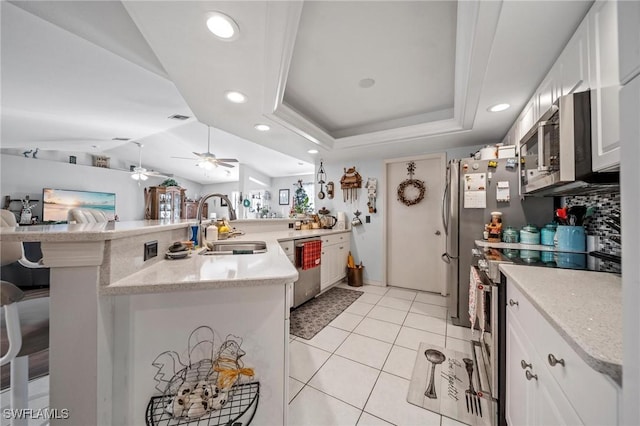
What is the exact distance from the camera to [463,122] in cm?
228

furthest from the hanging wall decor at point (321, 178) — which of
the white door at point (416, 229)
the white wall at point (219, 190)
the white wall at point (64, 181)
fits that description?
the white wall at point (64, 181)

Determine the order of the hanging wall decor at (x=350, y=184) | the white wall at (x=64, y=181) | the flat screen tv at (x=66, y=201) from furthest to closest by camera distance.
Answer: the flat screen tv at (x=66, y=201), the white wall at (x=64, y=181), the hanging wall decor at (x=350, y=184)

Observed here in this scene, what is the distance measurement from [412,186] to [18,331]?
3.79 meters

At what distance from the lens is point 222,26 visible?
117 cm

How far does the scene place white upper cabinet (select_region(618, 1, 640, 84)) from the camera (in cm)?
37

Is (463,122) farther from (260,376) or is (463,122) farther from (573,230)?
(260,376)

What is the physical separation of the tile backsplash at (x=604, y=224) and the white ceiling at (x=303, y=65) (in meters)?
0.90

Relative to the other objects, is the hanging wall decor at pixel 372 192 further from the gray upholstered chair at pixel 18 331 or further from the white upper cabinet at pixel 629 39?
the gray upholstered chair at pixel 18 331

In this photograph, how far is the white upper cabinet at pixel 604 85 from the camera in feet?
2.95

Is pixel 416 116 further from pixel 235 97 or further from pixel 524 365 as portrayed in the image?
pixel 524 365

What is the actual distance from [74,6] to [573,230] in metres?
3.62

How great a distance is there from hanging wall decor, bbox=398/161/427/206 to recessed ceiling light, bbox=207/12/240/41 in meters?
2.94

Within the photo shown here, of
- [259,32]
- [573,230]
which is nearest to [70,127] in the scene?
[259,32]

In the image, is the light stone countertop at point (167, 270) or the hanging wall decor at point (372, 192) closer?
the light stone countertop at point (167, 270)
